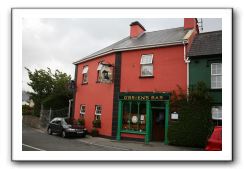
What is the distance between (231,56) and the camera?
7.02 m

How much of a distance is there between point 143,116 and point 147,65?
2.86 meters

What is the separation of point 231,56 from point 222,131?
2229 millimetres

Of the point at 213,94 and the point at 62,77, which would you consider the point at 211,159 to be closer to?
the point at 213,94

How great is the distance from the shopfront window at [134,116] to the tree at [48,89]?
31.3 feet

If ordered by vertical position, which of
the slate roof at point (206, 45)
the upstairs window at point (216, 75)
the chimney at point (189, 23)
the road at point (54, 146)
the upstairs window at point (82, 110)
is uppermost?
the chimney at point (189, 23)

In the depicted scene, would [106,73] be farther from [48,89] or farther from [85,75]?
[48,89]

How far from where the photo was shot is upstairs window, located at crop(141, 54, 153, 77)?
1321 centimetres

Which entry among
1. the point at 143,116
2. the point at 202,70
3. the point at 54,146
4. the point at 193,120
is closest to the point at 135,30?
the point at 143,116

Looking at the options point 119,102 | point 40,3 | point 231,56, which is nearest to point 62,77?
point 119,102

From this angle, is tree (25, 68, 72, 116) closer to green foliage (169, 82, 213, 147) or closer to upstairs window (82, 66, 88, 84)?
upstairs window (82, 66, 88, 84)

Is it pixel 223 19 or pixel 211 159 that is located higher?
pixel 223 19

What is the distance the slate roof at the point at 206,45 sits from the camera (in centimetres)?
1121

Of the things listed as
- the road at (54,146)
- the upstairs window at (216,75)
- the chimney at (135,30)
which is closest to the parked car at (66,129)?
the road at (54,146)

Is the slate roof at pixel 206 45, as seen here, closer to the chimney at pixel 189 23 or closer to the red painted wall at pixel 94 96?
the chimney at pixel 189 23
